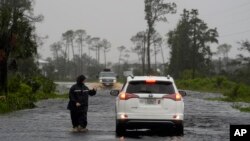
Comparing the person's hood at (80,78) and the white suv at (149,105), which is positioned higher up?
the person's hood at (80,78)

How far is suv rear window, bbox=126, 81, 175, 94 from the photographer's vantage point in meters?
17.4

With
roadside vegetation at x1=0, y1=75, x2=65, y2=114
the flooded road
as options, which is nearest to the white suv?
the flooded road

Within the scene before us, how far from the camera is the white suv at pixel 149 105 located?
17.2 meters

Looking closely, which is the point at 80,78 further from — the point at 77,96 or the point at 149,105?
the point at 149,105

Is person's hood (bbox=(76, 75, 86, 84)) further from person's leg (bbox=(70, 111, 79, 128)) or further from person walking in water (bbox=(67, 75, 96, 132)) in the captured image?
person's leg (bbox=(70, 111, 79, 128))

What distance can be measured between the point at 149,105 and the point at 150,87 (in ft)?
1.89

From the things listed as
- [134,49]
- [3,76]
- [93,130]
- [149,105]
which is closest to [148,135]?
[149,105]

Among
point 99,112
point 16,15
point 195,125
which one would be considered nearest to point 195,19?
point 16,15

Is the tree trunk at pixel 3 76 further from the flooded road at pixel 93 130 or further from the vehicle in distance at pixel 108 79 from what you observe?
the vehicle in distance at pixel 108 79

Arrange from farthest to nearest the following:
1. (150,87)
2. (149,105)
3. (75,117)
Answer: (75,117), (150,87), (149,105)

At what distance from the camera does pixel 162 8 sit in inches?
3984

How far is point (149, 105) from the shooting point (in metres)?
17.2

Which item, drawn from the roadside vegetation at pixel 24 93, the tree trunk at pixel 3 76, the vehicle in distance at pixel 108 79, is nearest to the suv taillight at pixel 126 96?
the roadside vegetation at pixel 24 93

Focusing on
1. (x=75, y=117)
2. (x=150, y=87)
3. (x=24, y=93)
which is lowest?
(x=75, y=117)
